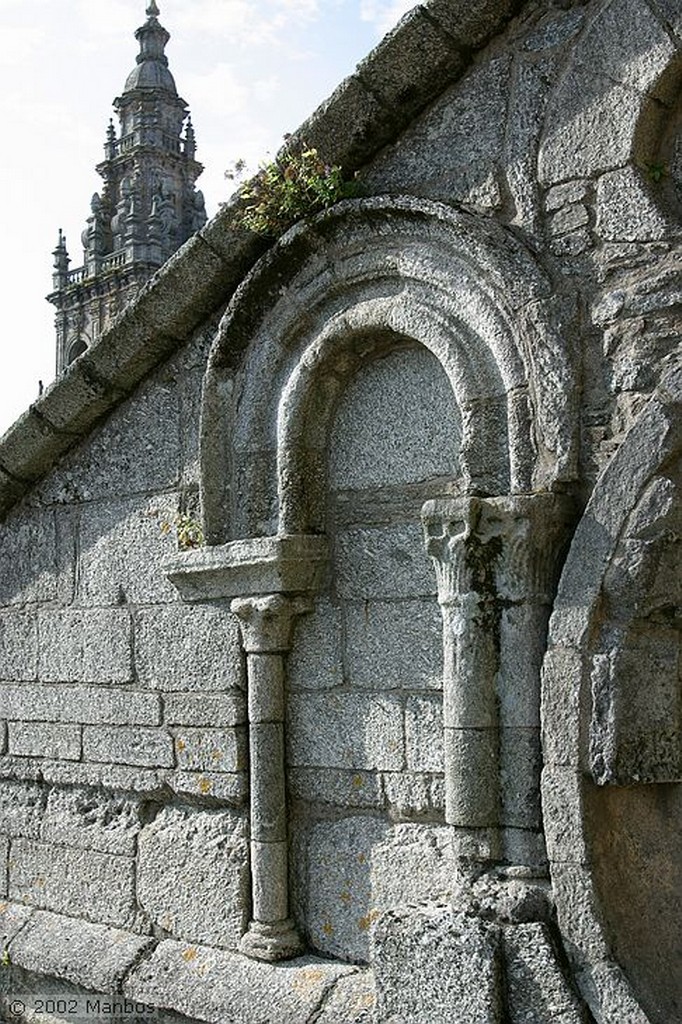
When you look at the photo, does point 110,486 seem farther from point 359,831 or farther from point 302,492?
point 359,831

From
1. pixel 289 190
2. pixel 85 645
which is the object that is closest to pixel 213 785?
pixel 85 645

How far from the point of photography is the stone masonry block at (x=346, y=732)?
412cm

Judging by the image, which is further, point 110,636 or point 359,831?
point 110,636

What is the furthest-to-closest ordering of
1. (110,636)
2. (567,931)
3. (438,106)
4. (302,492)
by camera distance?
(110,636) < (302,492) < (438,106) < (567,931)

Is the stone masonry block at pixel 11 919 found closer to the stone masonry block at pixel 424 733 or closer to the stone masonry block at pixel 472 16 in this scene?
the stone masonry block at pixel 424 733

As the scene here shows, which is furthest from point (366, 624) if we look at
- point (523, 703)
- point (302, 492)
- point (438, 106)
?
point (438, 106)

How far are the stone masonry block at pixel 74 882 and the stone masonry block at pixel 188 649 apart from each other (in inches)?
31.5

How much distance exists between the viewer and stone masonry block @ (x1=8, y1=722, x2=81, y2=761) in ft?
16.9

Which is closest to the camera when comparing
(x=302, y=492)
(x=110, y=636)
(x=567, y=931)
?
(x=567, y=931)

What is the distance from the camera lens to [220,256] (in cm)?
450

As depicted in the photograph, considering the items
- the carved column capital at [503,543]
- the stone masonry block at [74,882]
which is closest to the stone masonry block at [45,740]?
the stone masonry block at [74,882]

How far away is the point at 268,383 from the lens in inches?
175

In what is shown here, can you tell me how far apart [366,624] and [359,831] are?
0.72 metres

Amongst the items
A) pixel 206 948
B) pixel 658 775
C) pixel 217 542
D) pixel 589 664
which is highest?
pixel 217 542
